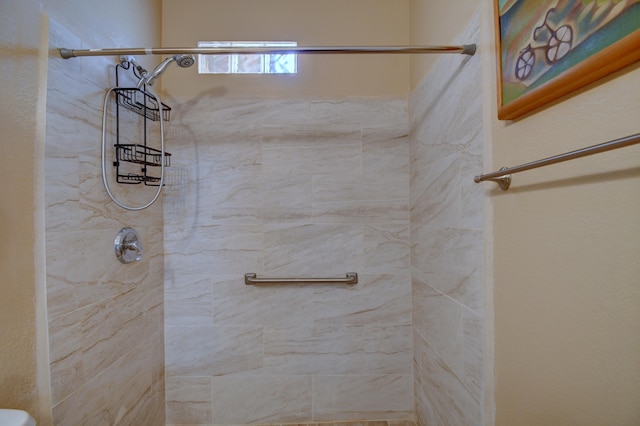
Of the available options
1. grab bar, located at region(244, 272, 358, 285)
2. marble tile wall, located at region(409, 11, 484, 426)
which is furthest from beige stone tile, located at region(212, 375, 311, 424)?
marble tile wall, located at region(409, 11, 484, 426)

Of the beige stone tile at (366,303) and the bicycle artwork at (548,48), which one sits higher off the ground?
the bicycle artwork at (548,48)

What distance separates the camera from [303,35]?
1750mm

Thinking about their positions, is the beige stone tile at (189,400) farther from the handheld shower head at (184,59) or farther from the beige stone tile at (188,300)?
the handheld shower head at (184,59)

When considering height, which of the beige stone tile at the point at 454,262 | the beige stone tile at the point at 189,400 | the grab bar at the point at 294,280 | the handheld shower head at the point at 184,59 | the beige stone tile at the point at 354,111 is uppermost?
the handheld shower head at the point at 184,59

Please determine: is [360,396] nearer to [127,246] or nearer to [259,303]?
[259,303]

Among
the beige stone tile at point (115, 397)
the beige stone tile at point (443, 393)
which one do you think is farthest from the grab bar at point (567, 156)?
the beige stone tile at point (115, 397)

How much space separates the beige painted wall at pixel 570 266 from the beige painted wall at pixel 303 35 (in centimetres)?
93

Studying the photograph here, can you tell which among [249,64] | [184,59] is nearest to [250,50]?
[184,59]

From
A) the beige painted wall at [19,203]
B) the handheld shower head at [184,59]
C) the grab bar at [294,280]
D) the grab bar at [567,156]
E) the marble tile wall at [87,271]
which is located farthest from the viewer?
the grab bar at [294,280]

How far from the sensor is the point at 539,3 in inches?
27.9

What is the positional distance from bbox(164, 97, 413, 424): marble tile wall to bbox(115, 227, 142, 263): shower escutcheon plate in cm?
33

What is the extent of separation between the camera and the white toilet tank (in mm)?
708

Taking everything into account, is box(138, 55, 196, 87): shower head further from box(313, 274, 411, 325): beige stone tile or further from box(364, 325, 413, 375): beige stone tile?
box(364, 325, 413, 375): beige stone tile

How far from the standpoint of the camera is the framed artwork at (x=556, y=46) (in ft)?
1.69
